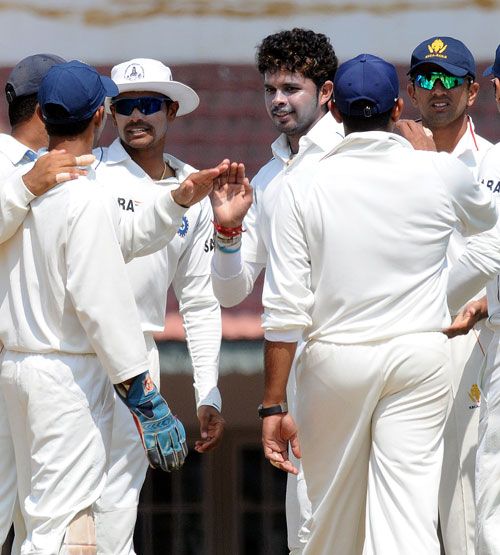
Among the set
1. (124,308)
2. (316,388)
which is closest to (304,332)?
(316,388)

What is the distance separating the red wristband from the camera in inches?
224

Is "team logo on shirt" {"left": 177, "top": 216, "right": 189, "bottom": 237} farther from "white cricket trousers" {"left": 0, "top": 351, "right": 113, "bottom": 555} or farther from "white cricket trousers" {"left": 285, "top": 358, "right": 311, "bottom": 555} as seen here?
"white cricket trousers" {"left": 0, "top": 351, "right": 113, "bottom": 555}

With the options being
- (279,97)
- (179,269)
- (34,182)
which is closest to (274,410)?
(34,182)

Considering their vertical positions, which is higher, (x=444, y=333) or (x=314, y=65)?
(x=314, y=65)

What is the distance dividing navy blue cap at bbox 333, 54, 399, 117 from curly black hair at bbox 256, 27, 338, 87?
109 cm

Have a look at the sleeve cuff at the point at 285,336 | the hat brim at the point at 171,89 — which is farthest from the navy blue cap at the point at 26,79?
the sleeve cuff at the point at 285,336

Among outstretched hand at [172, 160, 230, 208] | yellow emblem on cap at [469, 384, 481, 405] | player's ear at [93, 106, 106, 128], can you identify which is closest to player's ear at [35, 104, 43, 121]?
player's ear at [93, 106, 106, 128]

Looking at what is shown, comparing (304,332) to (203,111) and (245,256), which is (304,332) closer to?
(245,256)

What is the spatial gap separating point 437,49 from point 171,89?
1061 millimetres

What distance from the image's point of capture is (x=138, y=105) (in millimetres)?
6285

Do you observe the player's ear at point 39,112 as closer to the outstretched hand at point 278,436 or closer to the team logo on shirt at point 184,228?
the team logo on shirt at point 184,228

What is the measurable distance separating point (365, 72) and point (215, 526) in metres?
3.96

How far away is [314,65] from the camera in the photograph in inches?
250

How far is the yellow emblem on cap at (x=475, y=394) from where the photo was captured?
6.09m
